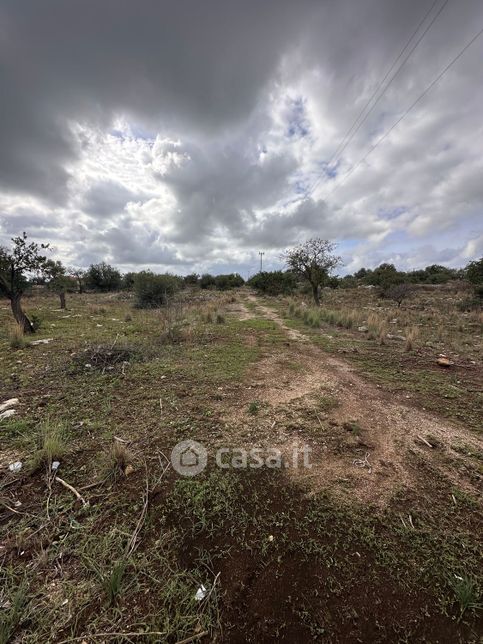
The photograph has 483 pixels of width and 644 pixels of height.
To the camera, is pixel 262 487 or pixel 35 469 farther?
pixel 35 469

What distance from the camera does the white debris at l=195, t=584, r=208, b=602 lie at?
152cm

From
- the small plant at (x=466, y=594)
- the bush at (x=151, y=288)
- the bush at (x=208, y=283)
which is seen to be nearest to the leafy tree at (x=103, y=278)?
the bush at (x=208, y=283)

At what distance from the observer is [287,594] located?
1.56m

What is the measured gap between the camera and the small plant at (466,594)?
1.49m

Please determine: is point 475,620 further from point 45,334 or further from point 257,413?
point 45,334

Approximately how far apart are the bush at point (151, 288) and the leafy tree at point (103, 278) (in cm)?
2268

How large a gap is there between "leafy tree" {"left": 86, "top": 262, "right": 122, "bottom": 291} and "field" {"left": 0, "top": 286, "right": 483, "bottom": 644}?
40.4m

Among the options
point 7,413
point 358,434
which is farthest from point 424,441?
point 7,413

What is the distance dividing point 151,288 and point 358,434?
64.5 feet

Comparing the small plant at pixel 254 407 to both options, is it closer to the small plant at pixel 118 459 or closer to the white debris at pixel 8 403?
the small plant at pixel 118 459

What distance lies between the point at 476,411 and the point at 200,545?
423 centimetres

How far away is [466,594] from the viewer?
4.93 ft

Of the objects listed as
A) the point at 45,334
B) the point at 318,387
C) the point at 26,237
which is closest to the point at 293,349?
the point at 318,387

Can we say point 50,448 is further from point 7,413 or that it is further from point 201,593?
point 201,593
